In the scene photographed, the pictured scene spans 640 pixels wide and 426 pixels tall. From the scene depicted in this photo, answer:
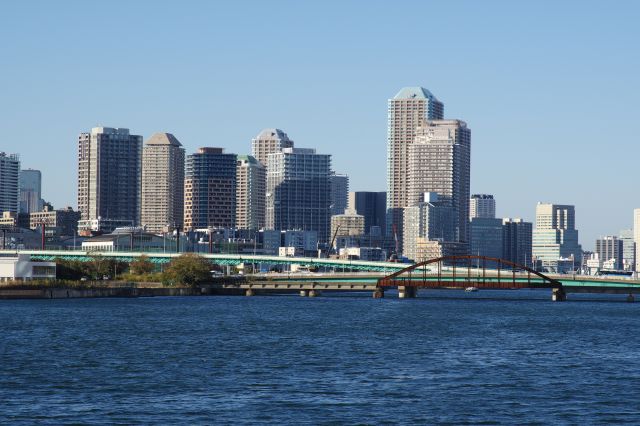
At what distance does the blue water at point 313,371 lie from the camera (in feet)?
208

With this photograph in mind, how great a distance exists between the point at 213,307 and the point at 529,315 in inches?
1682

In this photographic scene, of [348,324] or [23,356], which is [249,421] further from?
[348,324]

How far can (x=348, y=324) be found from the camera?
Answer: 5295 inches

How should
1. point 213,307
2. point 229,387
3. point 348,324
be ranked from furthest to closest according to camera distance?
point 213,307, point 348,324, point 229,387

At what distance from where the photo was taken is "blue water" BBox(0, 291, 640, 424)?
208 ft

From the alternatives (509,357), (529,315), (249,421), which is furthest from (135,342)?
(529,315)

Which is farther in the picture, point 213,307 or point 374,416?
point 213,307

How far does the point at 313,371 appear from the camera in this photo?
80875 mm

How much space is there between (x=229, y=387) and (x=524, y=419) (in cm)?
1775

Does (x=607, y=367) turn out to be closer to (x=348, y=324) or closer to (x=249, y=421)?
(x=249, y=421)

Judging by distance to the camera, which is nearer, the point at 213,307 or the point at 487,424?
the point at 487,424

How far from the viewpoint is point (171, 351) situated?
313 feet

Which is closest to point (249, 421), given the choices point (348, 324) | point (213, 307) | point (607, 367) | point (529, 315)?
point (607, 367)

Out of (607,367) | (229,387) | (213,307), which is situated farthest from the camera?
(213,307)
